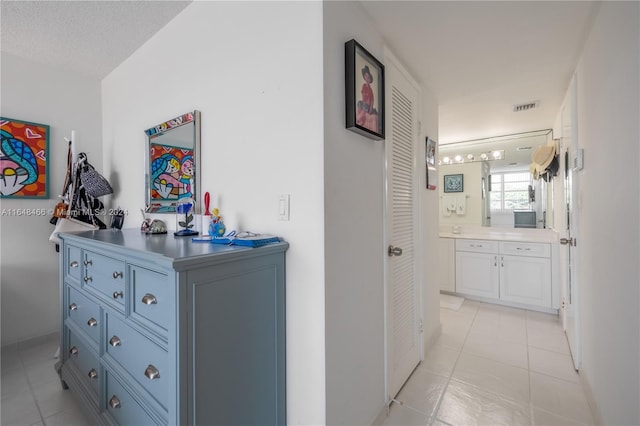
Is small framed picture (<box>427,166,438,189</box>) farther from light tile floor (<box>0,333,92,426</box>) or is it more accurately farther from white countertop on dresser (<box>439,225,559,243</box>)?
light tile floor (<box>0,333,92,426</box>)

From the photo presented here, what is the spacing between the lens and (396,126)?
72.0 inches

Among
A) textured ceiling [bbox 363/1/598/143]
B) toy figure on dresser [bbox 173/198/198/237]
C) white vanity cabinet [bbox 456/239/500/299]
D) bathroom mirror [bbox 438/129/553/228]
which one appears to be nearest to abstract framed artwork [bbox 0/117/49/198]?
toy figure on dresser [bbox 173/198/198/237]

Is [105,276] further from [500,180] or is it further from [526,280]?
[500,180]

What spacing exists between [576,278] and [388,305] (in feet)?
4.82

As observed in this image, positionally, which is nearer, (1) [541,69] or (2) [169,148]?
(2) [169,148]

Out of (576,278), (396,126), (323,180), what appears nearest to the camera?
(323,180)

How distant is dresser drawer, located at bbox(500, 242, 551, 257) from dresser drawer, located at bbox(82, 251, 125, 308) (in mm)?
3708

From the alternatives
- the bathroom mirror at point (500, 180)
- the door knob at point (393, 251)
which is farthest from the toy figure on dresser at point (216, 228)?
the bathroom mirror at point (500, 180)

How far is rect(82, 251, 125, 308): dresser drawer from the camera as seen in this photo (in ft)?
4.09

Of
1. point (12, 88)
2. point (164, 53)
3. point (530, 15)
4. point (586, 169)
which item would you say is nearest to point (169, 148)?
point (164, 53)

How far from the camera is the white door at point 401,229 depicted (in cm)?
171

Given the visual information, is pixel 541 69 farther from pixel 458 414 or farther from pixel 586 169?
pixel 458 414

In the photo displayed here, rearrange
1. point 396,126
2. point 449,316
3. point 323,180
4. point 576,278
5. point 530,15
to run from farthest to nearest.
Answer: point 449,316 → point 576,278 → point 396,126 → point 530,15 → point 323,180

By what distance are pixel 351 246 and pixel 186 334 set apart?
0.77 metres
